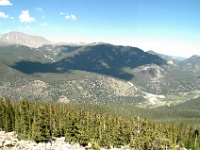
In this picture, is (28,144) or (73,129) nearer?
(28,144)

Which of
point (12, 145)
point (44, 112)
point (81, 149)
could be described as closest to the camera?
point (12, 145)

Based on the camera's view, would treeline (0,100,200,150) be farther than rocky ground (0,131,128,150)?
Yes

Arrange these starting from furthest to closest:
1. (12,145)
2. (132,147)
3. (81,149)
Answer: (132,147), (81,149), (12,145)

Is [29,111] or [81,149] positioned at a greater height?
[29,111]

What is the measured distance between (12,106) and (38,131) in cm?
2760

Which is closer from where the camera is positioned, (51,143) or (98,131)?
(51,143)

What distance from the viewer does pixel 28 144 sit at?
6491 inches

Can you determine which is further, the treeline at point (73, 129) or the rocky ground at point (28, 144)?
the treeline at point (73, 129)

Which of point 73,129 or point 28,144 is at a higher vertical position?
point 73,129

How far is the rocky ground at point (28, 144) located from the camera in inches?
5942

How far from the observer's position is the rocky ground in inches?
5942

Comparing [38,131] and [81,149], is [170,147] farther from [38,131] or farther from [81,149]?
[38,131]

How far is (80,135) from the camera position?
Answer: 17775 cm

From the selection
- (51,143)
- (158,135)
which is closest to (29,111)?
(51,143)
